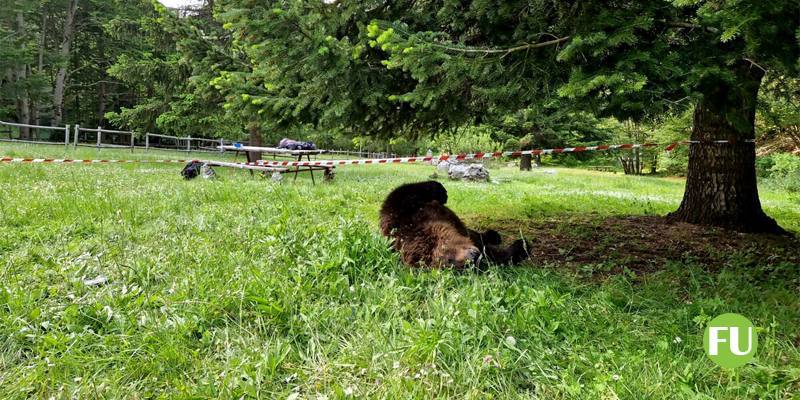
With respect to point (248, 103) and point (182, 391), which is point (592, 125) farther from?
point (182, 391)

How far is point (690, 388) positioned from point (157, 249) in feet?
11.8

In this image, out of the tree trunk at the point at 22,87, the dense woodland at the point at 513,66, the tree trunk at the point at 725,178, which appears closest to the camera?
the dense woodland at the point at 513,66

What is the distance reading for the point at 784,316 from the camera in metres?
2.57

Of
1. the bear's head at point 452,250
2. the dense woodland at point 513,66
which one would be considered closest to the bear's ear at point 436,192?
the bear's head at point 452,250

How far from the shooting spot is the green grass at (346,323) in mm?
1874

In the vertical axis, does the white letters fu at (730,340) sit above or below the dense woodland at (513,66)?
below

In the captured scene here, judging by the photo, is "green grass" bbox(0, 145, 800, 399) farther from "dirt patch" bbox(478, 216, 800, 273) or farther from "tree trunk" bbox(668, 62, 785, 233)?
"tree trunk" bbox(668, 62, 785, 233)

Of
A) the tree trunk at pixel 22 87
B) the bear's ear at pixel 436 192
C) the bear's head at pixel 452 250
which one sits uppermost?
the tree trunk at pixel 22 87

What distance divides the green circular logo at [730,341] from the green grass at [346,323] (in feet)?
0.17

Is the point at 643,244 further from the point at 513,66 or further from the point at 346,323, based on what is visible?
the point at 346,323

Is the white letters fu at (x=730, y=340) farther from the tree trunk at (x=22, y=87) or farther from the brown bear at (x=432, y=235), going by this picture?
the tree trunk at (x=22, y=87)

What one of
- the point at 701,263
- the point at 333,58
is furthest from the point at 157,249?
the point at 701,263

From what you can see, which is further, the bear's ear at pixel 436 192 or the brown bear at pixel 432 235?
the bear's ear at pixel 436 192

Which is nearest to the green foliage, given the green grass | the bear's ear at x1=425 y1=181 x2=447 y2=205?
the green grass
